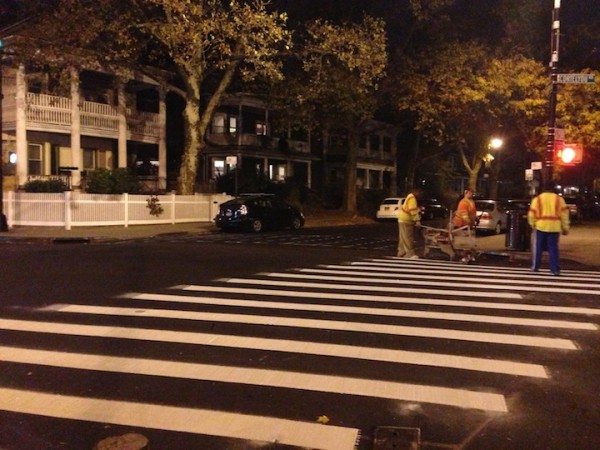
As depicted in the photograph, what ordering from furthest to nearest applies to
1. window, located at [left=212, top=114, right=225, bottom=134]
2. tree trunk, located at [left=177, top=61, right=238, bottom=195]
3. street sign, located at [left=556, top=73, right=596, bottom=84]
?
window, located at [left=212, top=114, right=225, bottom=134]
tree trunk, located at [left=177, top=61, right=238, bottom=195]
street sign, located at [left=556, top=73, right=596, bottom=84]

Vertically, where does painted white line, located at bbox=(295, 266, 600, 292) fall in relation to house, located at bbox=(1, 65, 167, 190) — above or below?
below

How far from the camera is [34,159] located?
30.7 meters

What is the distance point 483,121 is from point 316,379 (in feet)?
117

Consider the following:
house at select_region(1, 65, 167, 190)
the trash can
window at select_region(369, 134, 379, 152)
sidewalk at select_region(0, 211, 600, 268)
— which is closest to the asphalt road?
the trash can

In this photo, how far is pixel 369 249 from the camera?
1855cm

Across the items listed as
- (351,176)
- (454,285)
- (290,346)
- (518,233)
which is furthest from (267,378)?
(351,176)

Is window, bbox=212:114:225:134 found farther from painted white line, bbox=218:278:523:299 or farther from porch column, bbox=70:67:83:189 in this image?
painted white line, bbox=218:278:523:299

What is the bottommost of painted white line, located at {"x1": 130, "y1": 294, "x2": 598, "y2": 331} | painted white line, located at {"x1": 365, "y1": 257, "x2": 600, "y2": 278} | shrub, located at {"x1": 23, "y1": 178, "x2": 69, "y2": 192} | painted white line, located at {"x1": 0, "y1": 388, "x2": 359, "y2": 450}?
painted white line, located at {"x1": 365, "y1": 257, "x2": 600, "y2": 278}

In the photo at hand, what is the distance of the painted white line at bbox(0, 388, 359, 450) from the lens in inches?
180

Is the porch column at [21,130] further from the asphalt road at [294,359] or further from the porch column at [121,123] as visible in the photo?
the asphalt road at [294,359]

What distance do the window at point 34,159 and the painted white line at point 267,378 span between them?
25.8 metres

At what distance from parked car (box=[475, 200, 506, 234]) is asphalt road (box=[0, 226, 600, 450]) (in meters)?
13.4

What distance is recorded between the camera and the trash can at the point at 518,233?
688 inches

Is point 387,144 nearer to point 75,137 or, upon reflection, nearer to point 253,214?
point 75,137
